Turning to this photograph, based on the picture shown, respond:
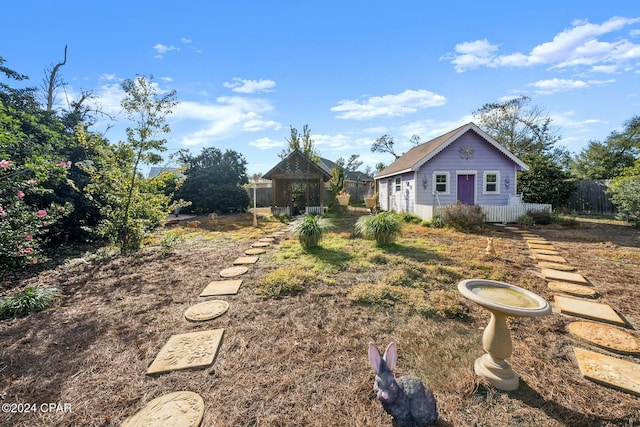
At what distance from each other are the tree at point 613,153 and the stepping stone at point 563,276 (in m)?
23.0

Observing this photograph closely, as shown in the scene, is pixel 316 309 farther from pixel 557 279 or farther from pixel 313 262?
pixel 557 279

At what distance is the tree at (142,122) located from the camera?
5.96 metres

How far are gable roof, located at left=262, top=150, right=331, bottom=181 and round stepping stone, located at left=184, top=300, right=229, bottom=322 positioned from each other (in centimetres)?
1107

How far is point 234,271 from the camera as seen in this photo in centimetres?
485

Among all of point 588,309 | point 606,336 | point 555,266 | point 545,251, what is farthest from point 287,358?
point 545,251

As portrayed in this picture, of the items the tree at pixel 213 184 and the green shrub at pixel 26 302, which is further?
the tree at pixel 213 184

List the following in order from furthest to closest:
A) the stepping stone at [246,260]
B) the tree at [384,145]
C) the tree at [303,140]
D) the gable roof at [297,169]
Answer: the tree at [384,145] → the tree at [303,140] → the gable roof at [297,169] → the stepping stone at [246,260]

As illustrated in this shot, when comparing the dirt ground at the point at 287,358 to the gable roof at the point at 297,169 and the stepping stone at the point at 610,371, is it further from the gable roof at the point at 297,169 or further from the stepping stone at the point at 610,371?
the gable roof at the point at 297,169

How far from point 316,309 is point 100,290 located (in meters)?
3.64

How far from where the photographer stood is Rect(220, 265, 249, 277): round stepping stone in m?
4.67

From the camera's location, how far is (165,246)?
6410 millimetres

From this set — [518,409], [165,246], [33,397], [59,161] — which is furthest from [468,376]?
[59,161]

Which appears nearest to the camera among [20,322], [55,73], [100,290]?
[20,322]

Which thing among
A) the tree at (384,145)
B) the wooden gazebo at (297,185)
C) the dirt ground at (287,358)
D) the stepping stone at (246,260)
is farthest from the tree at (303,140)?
the dirt ground at (287,358)
